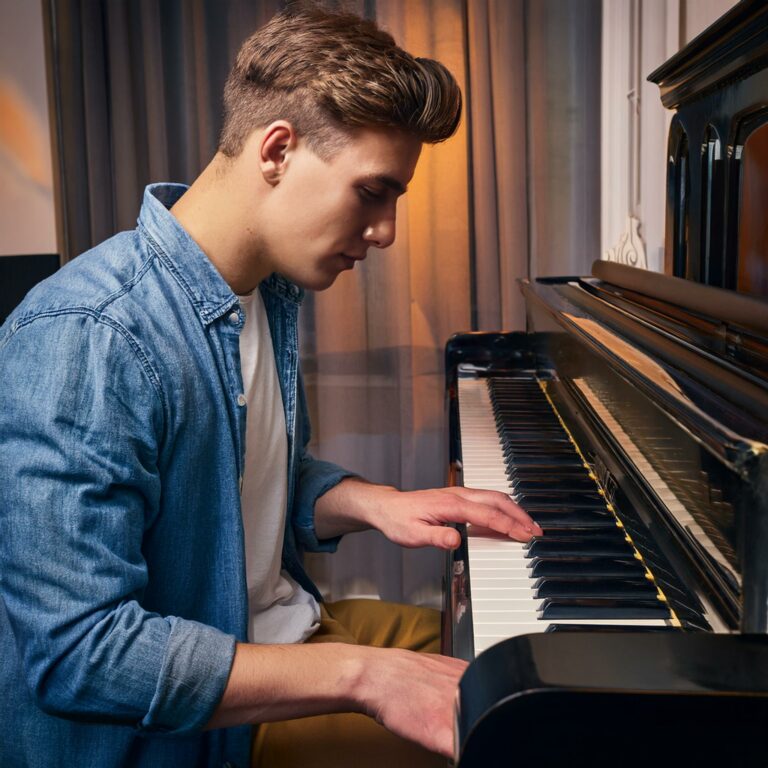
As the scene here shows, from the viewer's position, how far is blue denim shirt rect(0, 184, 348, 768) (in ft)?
2.98

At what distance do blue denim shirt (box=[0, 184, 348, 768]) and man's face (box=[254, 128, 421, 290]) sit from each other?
11cm

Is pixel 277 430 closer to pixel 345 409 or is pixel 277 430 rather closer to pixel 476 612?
pixel 476 612

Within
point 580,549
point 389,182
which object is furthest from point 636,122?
point 580,549

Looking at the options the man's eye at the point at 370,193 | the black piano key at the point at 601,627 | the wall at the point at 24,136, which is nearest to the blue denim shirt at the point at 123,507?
the man's eye at the point at 370,193

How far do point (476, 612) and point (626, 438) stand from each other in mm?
398

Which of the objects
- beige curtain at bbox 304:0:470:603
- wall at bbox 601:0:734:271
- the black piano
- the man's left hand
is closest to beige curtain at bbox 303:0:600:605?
beige curtain at bbox 304:0:470:603

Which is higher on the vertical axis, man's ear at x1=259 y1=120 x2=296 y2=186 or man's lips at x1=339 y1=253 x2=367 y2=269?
man's ear at x1=259 y1=120 x2=296 y2=186

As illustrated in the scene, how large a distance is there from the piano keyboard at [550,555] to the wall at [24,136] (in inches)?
80.0

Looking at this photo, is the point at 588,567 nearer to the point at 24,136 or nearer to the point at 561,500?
the point at 561,500

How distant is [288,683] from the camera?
2.99 ft

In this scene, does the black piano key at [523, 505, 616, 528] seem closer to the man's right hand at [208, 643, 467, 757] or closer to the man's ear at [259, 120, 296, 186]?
the man's right hand at [208, 643, 467, 757]

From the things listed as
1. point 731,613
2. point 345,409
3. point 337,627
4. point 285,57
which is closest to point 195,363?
point 285,57

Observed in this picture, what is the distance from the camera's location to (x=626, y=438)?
1.20 metres

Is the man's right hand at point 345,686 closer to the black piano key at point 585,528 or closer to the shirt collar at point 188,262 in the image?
the black piano key at point 585,528
